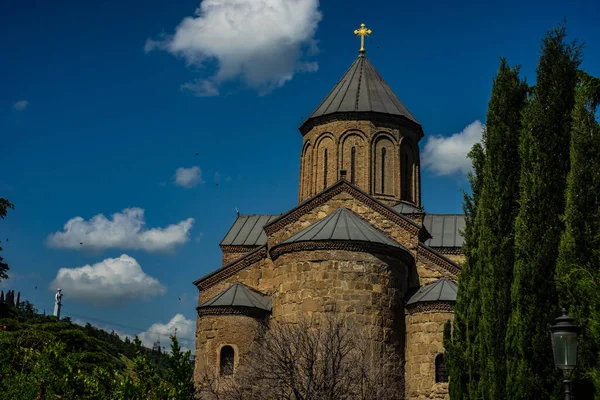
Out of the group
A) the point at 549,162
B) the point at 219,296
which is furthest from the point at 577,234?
the point at 219,296

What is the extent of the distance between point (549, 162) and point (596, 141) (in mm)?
763

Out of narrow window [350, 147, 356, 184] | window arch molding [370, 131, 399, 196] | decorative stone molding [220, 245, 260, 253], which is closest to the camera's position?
narrow window [350, 147, 356, 184]

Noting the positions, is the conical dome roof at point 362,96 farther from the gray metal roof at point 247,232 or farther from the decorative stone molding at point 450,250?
the decorative stone molding at point 450,250

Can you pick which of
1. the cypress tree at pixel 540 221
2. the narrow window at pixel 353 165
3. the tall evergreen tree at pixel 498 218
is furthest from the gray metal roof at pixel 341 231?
the cypress tree at pixel 540 221

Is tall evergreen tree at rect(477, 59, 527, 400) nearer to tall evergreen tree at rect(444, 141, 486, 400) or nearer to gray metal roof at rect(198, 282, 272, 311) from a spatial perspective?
tall evergreen tree at rect(444, 141, 486, 400)

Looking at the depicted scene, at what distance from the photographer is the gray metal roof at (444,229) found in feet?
78.5

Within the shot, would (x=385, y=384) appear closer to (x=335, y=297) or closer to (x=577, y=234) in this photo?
(x=335, y=297)

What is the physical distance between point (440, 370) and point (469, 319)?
5644mm

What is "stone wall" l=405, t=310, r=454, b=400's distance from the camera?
17.9m

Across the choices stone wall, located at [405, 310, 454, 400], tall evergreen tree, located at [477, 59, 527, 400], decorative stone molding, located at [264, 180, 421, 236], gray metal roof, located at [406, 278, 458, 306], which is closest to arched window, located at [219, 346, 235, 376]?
decorative stone molding, located at [264, 180, 421, 236]

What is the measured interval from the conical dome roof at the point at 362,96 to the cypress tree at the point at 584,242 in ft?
46.5

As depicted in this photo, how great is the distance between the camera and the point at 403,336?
18.9 meters

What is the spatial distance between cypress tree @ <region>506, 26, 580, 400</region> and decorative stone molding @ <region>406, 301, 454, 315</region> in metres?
7.67

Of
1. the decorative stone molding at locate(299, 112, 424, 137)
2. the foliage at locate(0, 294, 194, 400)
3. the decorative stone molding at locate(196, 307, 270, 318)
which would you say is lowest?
the foliage at locate(0, 294, 194, 400)
